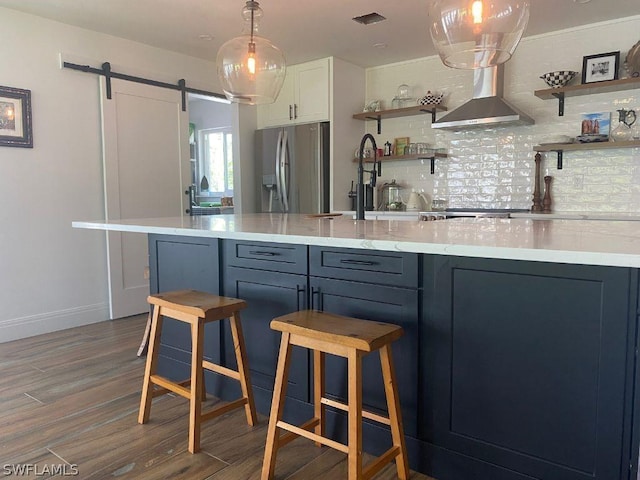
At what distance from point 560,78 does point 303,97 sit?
2.36 m

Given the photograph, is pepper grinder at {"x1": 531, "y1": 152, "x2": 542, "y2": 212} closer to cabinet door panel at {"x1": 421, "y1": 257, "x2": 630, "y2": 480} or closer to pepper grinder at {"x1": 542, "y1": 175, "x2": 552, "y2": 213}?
pepper grinder at {"x1": 542, "y1": 175, "x2": 552, "y2": 213}

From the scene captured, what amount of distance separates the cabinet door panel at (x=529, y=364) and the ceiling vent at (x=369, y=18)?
2.59 m

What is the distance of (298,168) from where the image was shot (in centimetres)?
490

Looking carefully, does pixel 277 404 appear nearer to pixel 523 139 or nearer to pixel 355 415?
pixel 355 415

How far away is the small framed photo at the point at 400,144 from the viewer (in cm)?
494

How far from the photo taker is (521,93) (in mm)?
4266

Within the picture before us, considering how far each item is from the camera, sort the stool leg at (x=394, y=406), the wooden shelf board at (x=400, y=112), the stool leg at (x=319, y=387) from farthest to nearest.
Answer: the wooden shelf board at (x=400, y=112), the stool leg at (x=319, y=387), the stool leg at (x=394, y=406)

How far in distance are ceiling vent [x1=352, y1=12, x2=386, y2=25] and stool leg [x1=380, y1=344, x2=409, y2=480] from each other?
281cm

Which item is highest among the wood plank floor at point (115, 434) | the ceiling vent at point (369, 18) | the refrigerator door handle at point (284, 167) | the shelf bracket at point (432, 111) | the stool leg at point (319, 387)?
the ceiling vent at point (369, 18)

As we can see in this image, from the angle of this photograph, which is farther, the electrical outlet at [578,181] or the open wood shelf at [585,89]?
the electrical outlet at [578,181]

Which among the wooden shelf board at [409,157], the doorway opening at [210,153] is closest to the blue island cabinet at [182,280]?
the wooden shelf board at [409,157]

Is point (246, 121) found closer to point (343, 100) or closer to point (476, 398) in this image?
point (343, 100)

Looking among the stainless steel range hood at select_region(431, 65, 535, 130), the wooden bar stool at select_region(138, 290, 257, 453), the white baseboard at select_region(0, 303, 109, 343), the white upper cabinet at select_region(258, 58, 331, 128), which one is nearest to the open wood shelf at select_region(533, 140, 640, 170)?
the stainless steel range hood at select_region(431, 65, 535, 130)

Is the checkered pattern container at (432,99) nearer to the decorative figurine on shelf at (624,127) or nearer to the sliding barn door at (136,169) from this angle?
the decorative figurine on shelf at (624,127)
